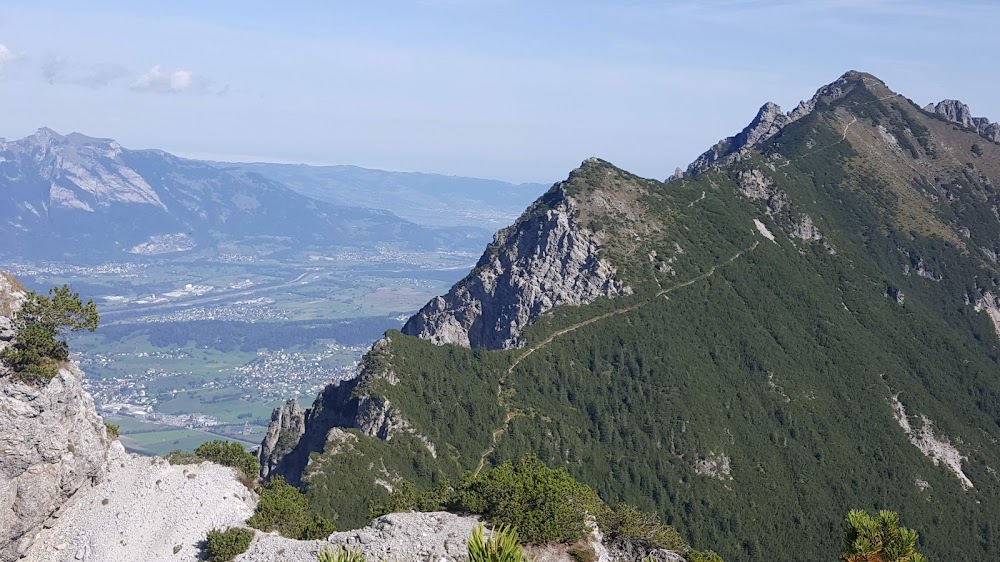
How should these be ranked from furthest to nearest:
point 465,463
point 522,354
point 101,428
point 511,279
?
point 511,279 < point 522,354 < point 465,463 < point 101,428

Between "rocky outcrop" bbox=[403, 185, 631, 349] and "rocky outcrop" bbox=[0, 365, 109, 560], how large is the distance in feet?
292

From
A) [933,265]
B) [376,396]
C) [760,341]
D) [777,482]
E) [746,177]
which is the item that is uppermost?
[746,177]

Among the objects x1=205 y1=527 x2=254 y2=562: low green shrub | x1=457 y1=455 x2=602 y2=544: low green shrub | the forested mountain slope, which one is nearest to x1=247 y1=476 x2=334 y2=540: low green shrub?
x1=205 y1=527 x2=254 y2=562: low green shrub

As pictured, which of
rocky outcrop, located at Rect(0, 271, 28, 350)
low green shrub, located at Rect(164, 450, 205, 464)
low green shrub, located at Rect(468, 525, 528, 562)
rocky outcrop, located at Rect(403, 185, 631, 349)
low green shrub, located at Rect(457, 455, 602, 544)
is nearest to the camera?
low green shrub, located at Rect(468, 525, 528, 562)

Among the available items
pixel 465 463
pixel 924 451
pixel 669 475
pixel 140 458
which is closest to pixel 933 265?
pixel 924 451

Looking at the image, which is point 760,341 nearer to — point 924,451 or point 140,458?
point 924,451

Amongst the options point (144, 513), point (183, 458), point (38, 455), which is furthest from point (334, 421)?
point (38, 455)

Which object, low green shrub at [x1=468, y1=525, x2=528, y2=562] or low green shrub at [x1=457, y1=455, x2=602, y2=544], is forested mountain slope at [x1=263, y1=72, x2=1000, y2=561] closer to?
low green shrub at [x1=457, y1=455, x2=602, y2=544]

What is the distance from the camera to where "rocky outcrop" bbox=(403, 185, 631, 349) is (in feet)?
486

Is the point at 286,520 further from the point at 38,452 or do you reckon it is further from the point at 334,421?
the point at 334,421

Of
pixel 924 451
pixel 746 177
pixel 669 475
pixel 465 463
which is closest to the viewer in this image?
pixel 465 463

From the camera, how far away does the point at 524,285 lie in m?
151

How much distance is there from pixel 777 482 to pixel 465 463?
155ft

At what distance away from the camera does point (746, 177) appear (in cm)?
18975
